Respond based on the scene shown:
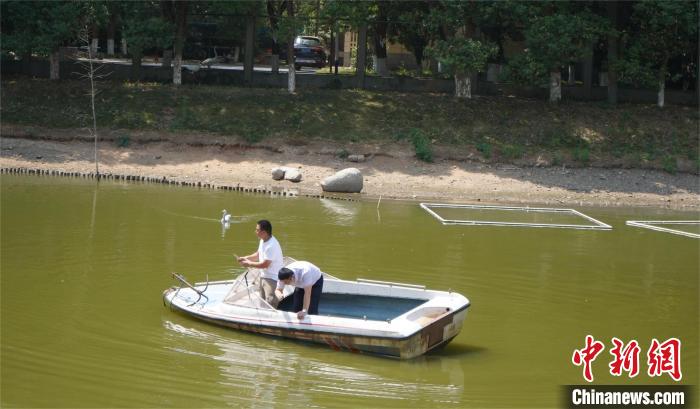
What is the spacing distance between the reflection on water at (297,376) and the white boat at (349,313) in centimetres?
25

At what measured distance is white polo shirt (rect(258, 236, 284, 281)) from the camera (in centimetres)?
1450

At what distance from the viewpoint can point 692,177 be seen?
3170 centimetres

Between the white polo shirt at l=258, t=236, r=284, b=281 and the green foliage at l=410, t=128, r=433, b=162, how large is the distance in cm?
1770

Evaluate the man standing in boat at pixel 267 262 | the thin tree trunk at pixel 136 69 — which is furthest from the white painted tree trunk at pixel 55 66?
the man standing in boat at pixel 267 262

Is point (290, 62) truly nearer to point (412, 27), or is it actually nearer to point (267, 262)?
point (412, 27)

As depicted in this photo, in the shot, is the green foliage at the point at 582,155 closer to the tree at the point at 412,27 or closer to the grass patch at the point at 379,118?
the grass patch at the point at 379,118

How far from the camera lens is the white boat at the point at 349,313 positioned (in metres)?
13.3

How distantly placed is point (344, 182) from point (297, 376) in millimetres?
16380

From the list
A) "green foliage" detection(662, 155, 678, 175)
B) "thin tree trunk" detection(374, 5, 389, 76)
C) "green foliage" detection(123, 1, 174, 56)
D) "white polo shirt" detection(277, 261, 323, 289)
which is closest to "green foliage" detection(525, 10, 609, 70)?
"green foliage" detection(662, 155, 678, 175)

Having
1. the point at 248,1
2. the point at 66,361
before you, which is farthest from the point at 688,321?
the point at 248,1

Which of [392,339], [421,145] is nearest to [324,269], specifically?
[392,339]

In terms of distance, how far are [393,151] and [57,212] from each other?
12231 mm

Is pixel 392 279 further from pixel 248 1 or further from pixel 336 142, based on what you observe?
pixel 248 1

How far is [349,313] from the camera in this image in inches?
590
